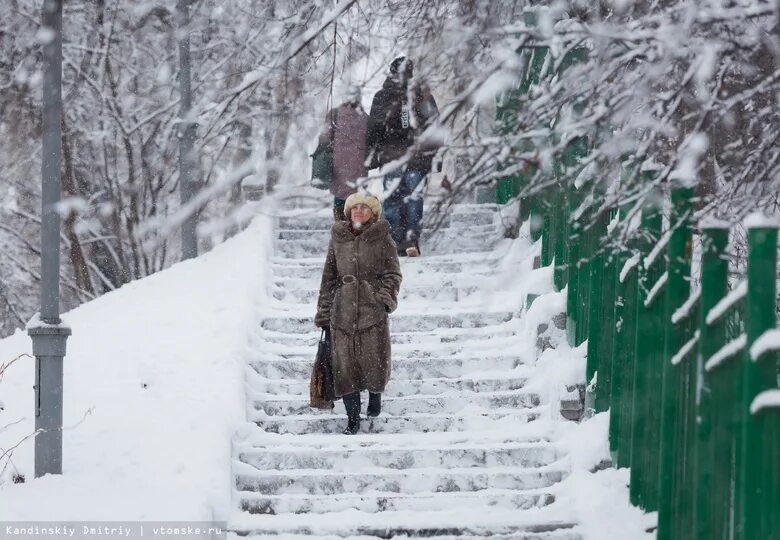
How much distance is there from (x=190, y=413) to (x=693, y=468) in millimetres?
3699

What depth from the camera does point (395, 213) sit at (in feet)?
37.0

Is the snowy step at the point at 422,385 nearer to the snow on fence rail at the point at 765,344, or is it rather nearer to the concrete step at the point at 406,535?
the concrete step at the point at 406,535

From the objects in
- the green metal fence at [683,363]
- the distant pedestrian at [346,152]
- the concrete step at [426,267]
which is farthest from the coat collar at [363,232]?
the distant pedestrian at [346,152]

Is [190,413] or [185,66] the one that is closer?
[190,413]

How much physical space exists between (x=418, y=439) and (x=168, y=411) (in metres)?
1.61

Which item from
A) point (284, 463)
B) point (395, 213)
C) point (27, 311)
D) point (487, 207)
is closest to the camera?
point (284, 463)

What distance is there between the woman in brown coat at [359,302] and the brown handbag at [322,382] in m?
0.09

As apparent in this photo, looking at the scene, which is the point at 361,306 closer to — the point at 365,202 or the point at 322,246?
the point at 365,202

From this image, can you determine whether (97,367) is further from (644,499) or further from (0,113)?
(0,113)

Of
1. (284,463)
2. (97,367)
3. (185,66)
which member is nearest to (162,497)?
(284,463)

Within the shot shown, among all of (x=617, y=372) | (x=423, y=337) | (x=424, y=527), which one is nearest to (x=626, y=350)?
(x=617, y=372)

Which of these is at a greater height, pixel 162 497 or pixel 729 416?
pixel 729 416

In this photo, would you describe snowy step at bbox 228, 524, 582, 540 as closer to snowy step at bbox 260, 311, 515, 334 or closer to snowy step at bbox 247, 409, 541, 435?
snowy step at bbox 247, 409, 541, 435

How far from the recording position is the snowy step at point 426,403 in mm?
8594
